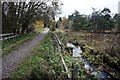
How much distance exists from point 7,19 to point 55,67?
21.6m

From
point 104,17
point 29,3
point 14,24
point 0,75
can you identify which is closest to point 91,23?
point 104,17

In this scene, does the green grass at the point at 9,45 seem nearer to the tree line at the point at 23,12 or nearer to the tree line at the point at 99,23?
the tree line at the point at 23,12

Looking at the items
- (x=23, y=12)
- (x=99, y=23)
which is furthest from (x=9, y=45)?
(x=99, y=23)

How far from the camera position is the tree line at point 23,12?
97.0 feet

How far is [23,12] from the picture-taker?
34.0m

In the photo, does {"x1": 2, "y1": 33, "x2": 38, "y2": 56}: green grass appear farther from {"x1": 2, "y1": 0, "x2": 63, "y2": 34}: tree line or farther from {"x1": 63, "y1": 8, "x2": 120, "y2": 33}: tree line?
{"x1": 63, "y1": 8, "x2": 120, "y2": 33}: tree line

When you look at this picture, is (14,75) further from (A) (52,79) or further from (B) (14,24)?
(B) (14,24)

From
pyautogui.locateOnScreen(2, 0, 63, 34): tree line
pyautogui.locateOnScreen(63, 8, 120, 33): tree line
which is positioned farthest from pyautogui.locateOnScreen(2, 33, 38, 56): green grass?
pyautogui.locateOnScreen(63, 8, 120, 33): tree line

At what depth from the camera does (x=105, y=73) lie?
509 inches

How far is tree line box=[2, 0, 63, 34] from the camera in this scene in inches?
1164

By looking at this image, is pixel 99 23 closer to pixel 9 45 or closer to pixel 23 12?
pixel 23 12

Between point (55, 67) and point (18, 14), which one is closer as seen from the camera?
point (55, 67)

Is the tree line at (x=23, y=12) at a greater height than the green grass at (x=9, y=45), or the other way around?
the tree line at (x=23, y=12)

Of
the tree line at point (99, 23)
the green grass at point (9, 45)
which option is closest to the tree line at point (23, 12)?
the green grass at point (9, 45)
